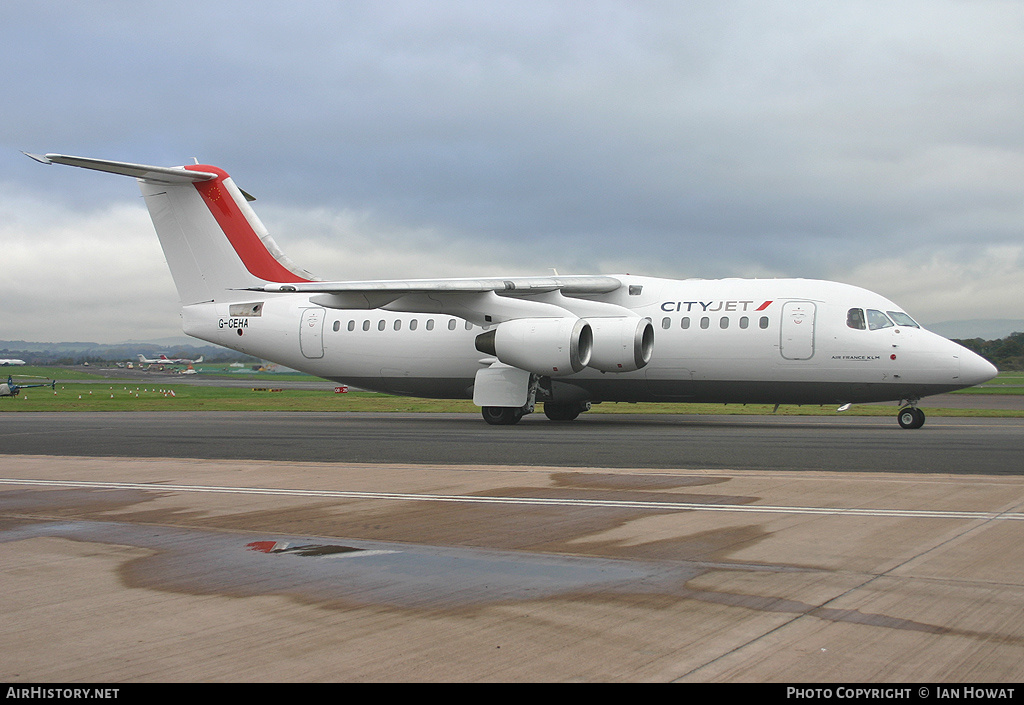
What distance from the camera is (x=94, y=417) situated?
89.7ft

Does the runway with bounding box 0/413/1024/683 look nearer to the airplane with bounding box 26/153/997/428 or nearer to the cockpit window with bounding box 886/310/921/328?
the airplane with bounding box 26/153/997/428

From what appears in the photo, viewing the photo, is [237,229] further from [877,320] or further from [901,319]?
[901,319]

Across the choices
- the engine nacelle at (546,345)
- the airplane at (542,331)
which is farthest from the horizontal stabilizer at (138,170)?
the engine nacelle at (546,345)

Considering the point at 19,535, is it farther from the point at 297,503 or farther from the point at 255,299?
the point at 255,299

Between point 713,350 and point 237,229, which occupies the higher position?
point 237,229

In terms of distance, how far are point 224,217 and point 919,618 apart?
25.1 meters

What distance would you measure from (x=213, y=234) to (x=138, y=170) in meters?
2.77

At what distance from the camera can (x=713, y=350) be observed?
868 inches

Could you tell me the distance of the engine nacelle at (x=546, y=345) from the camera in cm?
2164

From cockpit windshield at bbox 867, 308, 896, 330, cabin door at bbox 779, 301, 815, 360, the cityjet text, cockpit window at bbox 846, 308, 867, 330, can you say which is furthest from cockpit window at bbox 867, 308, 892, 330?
the cityjet text

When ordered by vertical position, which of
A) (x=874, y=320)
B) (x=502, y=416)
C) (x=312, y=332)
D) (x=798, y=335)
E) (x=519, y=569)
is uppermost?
(x=874, y=320)

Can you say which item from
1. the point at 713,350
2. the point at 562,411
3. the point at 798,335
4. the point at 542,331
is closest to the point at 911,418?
the point at 798,335

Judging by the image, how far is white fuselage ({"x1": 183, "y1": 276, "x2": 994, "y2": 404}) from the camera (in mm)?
20859

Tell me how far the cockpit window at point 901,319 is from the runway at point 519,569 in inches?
333
